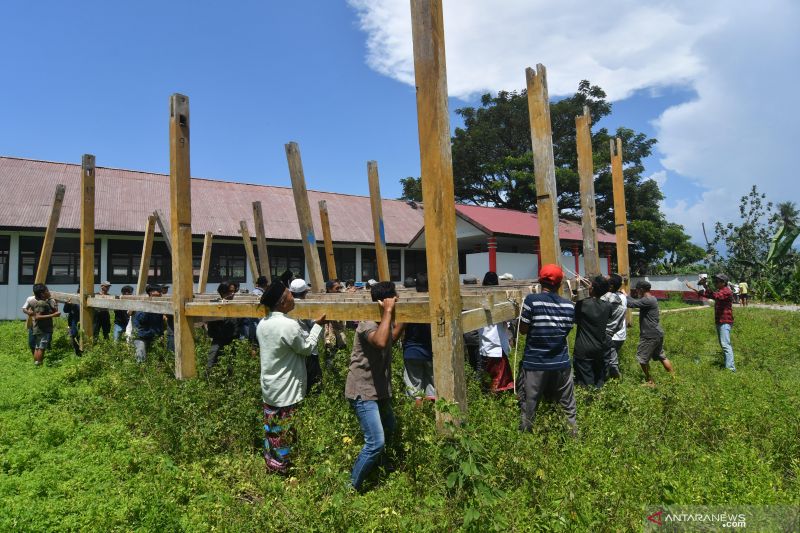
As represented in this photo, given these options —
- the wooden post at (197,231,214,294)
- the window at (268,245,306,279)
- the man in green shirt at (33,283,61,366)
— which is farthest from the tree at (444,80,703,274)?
the man in green shirt at (33,283,61,366)

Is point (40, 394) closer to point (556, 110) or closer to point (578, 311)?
point (578, 311)

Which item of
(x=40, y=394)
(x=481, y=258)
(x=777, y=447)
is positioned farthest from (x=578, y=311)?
(x=481, y=258)

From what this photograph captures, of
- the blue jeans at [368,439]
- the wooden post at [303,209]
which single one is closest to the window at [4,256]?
the wooden post at [303,209]

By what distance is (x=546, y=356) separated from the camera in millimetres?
4426

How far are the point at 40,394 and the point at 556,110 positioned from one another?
1300 inches

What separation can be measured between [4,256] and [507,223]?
1948cm

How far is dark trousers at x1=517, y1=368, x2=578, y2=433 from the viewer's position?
4.40 meters

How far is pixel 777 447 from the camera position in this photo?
4.21 meters

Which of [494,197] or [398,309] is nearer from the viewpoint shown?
[398,309]

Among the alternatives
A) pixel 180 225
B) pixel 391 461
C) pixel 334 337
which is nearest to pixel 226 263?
pixel 334 337

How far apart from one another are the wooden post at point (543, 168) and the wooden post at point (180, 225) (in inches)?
170

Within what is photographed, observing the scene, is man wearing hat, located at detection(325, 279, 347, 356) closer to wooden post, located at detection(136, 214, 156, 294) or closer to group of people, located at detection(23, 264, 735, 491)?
group of people, located at detection(23, 264, 735, 491)

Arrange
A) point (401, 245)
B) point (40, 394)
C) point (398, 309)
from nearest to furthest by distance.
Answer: point (398, 309), point (40, 394), point (401, 245)

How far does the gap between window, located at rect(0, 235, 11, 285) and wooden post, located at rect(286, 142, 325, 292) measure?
14.6 m
